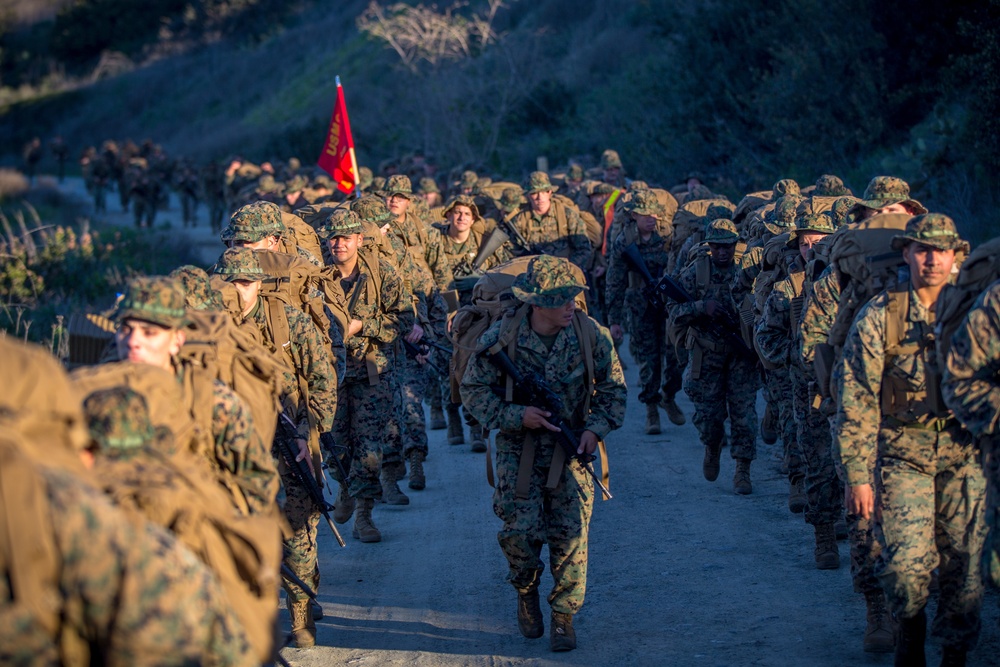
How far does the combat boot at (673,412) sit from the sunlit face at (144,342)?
7.70m

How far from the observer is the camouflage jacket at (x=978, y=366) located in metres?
5.04

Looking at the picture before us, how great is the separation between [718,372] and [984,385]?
451 cm

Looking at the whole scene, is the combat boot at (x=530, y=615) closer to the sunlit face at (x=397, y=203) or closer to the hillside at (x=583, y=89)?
the sunlit face at (x=397, y=203)

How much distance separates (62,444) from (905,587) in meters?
3.77

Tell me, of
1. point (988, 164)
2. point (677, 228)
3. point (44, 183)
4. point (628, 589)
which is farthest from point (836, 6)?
point (44, 183)

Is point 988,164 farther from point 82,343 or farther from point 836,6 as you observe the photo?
point 82,343

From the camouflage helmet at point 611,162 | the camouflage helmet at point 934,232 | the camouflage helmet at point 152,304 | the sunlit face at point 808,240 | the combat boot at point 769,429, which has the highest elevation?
the camouflage helmet at point 611,162

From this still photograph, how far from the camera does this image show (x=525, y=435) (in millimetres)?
6430

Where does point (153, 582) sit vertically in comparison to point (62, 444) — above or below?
below

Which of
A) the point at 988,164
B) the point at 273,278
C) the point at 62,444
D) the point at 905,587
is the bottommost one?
the point at 905,587

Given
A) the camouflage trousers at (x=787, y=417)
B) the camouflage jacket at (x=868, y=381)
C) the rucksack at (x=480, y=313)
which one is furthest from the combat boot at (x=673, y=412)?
the camouflage jacket at (x=868, y=381)

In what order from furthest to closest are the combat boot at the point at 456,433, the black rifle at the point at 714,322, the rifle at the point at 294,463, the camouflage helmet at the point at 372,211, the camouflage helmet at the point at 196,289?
the combat boot at the point at 456,433 < the camouflage helmet at the point at 372,211 < the black rifle at the point at 714,322 < the rifle at the point at 294,463 < the camouflage helmet at the point at 196,289

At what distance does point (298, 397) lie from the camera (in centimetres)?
696

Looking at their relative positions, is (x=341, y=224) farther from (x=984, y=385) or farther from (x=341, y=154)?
(x=341, y=154)
